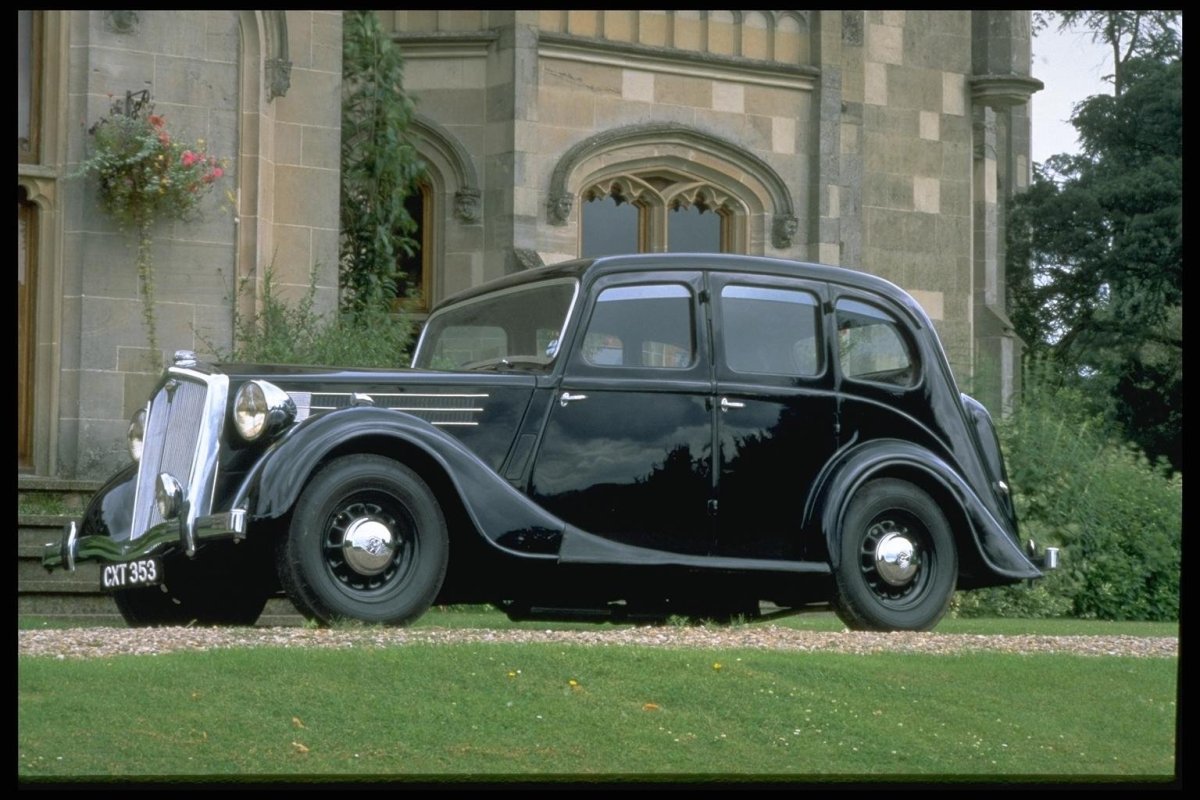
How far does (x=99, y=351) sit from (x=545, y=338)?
5.09 metres

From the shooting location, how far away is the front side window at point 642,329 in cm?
805

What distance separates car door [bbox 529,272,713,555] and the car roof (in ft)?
0.21

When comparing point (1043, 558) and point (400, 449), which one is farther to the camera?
point (1043, 558)

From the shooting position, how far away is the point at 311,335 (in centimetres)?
1233

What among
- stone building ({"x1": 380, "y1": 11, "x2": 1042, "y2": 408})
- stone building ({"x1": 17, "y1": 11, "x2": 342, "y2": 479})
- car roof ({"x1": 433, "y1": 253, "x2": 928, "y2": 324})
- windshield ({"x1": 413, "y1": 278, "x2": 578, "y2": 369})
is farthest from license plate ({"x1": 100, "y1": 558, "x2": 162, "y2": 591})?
stone building ({"x1": 380, "y1": 11, "x2": 1042, "y2": 408})

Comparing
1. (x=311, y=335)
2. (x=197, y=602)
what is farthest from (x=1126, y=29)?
(x=197, y=602)

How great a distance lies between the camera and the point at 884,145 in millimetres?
18422

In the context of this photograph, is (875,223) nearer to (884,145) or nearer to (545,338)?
(884,145)

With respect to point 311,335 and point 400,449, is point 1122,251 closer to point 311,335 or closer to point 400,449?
point 311,335

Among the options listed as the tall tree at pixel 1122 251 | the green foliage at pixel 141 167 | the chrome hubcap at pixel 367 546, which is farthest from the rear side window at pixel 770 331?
the tall tree at pixel 1122 251

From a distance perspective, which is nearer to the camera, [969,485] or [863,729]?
[863,729]

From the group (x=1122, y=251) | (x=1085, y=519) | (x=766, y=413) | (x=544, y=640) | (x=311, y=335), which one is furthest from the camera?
(x=1122, y=251)

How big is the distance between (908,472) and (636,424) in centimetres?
130
